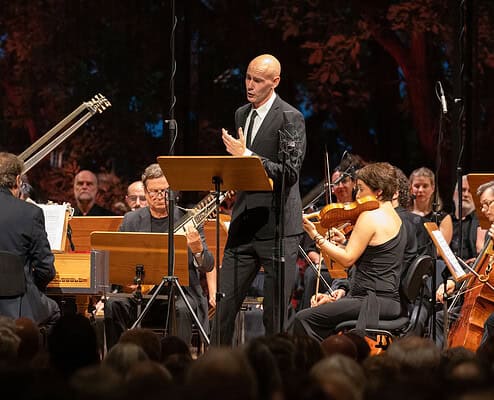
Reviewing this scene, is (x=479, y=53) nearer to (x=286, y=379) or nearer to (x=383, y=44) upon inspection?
(x=383, y=44)

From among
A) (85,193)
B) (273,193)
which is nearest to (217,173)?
(273,193)

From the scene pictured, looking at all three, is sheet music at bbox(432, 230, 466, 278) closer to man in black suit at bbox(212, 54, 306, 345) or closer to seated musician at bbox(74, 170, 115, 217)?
man in black suit at bbox(212, 54, 306, 345)

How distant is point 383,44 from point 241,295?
5.06 m

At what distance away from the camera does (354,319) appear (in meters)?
5.86

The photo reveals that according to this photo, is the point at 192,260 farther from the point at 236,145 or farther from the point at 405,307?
the point at 236,145

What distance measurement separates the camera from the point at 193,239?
254 inches

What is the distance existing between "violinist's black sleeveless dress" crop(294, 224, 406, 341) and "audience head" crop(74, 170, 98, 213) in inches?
137

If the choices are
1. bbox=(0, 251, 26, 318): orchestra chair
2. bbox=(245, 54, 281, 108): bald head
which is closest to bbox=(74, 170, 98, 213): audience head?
bbox=(0, 251, 26, 318): orchestra chair

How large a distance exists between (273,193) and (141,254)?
108 centimetres

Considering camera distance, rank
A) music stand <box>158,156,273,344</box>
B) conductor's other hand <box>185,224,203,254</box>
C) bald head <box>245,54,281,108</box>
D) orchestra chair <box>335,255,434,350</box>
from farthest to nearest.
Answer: conductor's other hand <box>185,224,203,254</box> → orchestra chair <box>335,255,434,350</box> → bald head <box>245,54,281,108</box> → music stand <box>158,156,273,344</box>

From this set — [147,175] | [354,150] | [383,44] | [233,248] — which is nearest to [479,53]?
[383,44]

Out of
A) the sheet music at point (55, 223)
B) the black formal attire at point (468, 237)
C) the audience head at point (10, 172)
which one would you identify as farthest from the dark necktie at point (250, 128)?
the black formal attire at point (468, 237)

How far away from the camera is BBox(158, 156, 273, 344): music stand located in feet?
16.5

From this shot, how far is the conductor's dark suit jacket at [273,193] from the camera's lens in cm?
539
